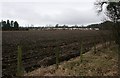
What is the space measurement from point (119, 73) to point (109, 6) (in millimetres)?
13404

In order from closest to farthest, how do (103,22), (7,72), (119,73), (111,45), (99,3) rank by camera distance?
(119,73) → (7,72) → (103,22) → (111,45) → (99,3)

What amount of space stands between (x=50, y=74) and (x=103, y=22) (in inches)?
376

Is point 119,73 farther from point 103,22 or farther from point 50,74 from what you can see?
point 103,22

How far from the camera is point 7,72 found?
1557cm

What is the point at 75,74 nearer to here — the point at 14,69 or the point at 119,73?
the point at 119,73

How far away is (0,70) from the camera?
16000 millimetres

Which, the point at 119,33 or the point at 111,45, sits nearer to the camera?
the point at 119,33

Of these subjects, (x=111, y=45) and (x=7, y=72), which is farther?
(x=111, y=45)

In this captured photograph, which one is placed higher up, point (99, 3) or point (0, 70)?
point (99, 3)

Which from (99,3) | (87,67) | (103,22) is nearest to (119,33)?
(103,22)

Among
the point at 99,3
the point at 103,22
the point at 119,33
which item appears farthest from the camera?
the point at 99,3

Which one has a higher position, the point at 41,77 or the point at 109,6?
the point at 109,6

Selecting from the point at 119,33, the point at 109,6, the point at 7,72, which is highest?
the point at 109,6

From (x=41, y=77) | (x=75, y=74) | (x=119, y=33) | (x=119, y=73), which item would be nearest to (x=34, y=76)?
(x=41, y=77)
